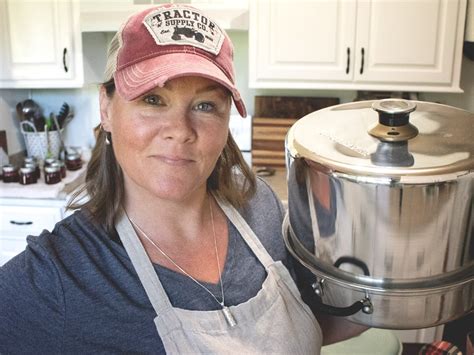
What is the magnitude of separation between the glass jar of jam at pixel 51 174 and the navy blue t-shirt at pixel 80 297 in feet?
5.18

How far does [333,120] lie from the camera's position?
29.8 inches

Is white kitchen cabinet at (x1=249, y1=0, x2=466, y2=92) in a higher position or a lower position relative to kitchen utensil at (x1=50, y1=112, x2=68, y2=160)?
higher

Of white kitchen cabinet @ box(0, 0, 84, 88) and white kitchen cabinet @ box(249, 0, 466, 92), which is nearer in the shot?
white kitchen cabinet @ box(249, 0, 466, 92)

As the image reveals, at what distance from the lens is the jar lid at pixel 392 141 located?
623mm

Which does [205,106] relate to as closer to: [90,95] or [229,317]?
[229,317]

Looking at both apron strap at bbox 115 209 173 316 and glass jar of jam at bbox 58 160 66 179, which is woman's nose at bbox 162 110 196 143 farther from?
glass jar of jam at bbox 58 160 66 179

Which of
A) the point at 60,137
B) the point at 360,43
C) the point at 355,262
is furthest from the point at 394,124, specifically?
the point at 60,137

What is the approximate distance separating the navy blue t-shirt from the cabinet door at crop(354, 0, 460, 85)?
1.64 m

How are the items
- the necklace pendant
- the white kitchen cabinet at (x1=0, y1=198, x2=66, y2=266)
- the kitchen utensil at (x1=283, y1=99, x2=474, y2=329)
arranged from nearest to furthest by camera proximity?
the kitchen utensil at (x1=283, y1=99, x2=474, y2=329) < the necklace pendant < the white kitchen cabinet at (x1=0, y1=198, x2=66, y2=266)

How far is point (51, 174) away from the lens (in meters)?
2.37

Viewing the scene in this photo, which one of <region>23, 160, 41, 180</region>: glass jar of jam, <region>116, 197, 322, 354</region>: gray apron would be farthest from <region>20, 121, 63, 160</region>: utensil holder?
<region>116, 197, 322, 354</region>: gray apron

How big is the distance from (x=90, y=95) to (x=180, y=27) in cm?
215

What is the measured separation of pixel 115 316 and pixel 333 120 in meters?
0.42

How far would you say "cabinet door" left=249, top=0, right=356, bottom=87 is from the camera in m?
2.25
